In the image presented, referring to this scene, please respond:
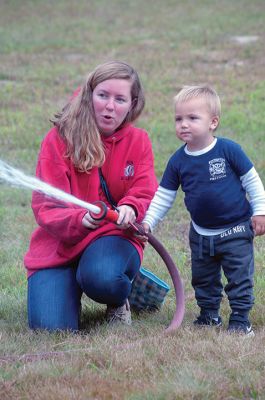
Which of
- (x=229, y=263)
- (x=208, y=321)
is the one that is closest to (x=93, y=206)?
(x=229, y=263)

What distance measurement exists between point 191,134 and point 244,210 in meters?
0.46

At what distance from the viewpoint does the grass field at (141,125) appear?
11.6ft

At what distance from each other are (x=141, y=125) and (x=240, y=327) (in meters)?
5.56

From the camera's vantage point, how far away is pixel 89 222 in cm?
407

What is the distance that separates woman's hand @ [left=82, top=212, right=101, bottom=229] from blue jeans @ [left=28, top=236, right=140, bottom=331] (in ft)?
0.93

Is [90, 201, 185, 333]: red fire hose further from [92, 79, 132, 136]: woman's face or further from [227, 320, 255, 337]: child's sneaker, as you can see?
[92, 79, 132, 136]: woman's face

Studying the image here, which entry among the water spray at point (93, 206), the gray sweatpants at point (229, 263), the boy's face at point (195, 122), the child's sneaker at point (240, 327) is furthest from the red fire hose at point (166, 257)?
the boy's face at point (195, 122)

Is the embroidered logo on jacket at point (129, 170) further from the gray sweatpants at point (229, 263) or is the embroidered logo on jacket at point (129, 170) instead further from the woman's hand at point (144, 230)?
the gray sweatpants at point (229, 263)

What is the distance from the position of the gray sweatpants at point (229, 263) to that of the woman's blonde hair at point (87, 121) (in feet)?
2.12

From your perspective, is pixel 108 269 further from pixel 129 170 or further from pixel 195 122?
pixel 195 122

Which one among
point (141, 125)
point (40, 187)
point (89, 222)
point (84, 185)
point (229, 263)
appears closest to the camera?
point (40, 187)

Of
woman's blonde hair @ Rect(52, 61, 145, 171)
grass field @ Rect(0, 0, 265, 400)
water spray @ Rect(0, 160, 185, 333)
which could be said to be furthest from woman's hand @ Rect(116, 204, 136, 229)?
grass field @ Rect(0, 0, 265, 400)

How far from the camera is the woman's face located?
4398 mm

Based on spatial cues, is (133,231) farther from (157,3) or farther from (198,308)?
(157,3)
